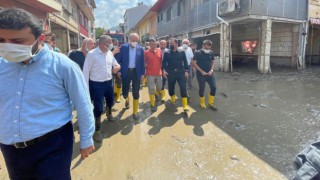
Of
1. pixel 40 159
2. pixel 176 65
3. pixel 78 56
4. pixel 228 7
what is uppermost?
pixel 228 7

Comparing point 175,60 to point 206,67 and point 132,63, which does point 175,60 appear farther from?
point 132,63

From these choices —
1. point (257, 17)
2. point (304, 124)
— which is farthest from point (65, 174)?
point (257, 17)

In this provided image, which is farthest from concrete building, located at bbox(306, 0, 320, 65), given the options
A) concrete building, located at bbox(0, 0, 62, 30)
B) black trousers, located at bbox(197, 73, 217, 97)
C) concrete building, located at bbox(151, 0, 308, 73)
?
concrete building, located at bbox(0, 0, 62, 30)

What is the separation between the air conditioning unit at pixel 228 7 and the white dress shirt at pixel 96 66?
903 cm

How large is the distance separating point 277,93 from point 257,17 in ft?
17.4

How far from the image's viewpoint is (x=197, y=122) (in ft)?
17.1

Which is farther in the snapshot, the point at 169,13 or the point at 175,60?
the point at 169,13

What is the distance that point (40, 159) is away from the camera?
69.0 inches

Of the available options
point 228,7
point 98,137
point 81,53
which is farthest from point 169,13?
point 98,137

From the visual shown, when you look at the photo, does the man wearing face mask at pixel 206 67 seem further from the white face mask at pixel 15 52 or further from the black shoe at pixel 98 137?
the white face mask at pixel 15 52

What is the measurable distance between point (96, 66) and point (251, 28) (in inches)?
602

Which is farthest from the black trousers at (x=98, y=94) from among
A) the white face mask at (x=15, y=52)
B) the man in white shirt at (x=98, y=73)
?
the white face mask at (x=15, y=52)

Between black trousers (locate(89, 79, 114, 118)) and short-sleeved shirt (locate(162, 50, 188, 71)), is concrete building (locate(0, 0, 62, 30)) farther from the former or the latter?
short-sleeved shirt (locate(162, 50, 188, 71))

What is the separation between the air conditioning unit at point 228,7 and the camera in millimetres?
11555
